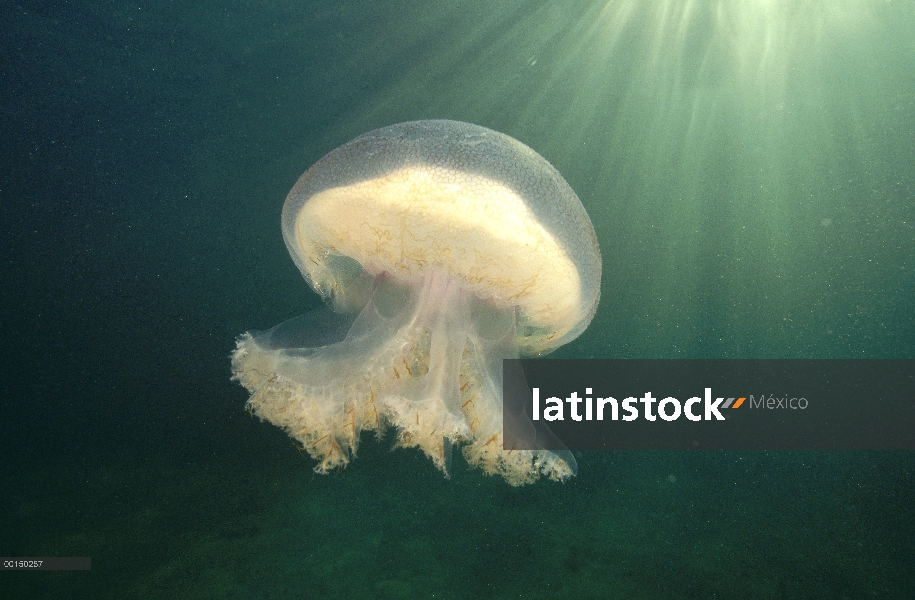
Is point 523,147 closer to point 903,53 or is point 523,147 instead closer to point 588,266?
point 588,266

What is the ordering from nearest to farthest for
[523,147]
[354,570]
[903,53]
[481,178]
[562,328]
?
[481,178] → [523,147] → [562,328] → [354,570] → [903,53]

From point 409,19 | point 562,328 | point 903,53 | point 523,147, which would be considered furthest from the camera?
point 903,53

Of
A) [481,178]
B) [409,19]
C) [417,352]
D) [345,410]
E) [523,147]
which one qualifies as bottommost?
[345,410]

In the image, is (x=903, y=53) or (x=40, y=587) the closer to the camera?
(x=40, y=587)

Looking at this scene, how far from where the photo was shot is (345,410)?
2.28 m

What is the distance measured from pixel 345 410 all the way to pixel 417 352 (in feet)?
1.58

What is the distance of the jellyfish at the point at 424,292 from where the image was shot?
188 centimetres

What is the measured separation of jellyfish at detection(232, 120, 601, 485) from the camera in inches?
73.9

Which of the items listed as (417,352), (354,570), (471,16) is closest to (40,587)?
(354,570)

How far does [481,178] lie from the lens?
180cm

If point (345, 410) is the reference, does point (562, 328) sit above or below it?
above

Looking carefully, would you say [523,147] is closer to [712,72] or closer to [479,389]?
[479,389]

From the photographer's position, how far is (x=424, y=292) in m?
2.47

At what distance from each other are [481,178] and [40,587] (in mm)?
4946
